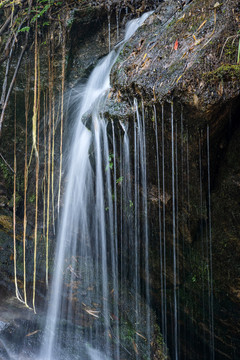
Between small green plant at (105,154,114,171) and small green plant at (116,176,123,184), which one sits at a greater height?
small green plant at (105,154,114,171)

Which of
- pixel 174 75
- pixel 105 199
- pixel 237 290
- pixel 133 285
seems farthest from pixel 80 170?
pixel 237 290

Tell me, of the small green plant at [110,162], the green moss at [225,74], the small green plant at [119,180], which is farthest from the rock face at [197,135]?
the small green plant at [110,162]

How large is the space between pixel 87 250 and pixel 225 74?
3.32 m

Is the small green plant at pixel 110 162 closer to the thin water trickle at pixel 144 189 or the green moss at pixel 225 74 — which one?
the thin water trickle at pixel 144 189

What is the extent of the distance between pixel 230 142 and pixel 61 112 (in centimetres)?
313

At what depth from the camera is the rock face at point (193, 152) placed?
8.43 ft

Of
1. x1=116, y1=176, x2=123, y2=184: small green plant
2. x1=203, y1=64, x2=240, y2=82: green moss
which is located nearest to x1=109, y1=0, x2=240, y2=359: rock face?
x1=203, y1=64, x2=240, y2=82: green moss

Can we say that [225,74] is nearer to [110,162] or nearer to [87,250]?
[110,162]

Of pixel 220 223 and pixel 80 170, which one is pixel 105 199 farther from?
pixel 220 223

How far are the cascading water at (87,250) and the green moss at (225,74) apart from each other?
1.38 m

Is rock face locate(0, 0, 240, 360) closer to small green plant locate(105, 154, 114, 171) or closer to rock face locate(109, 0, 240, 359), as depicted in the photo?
rock face locate(109, 0, 240, 359)

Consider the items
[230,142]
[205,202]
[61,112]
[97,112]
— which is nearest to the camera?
[230,142]

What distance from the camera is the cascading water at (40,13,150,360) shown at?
347 cm

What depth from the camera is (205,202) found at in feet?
10.1
